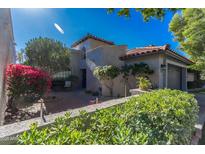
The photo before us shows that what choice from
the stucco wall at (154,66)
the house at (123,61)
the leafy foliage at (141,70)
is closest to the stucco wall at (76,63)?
the house at (123,61)

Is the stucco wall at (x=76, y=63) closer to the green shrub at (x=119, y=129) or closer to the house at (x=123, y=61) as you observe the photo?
the house at (x=123, y=61)

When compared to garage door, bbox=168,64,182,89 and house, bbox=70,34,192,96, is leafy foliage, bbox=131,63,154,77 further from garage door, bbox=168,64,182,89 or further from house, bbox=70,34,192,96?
garage door, bbox=168,64,182,89

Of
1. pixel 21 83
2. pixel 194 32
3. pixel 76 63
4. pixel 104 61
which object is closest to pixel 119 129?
pixel 21 83

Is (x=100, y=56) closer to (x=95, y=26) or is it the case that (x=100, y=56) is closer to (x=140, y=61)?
(x=140, y=61)

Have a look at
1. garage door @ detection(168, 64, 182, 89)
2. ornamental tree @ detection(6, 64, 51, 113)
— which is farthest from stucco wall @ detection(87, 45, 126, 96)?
ornamental tree @ detection(6, 64, 51, 113)

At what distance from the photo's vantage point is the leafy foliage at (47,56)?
14.2 m

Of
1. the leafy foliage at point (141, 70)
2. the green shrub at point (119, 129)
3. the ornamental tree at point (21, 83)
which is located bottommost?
the green shrub at point (119, 129)

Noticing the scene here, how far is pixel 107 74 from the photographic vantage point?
1497 centimetres

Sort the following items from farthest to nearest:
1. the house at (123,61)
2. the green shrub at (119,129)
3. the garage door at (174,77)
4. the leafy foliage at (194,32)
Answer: the garage door at (174,77), the house at (123,61), the leafy foliage at (194,32), the green shrub at (119,129)

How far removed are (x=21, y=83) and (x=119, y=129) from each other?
6633mm

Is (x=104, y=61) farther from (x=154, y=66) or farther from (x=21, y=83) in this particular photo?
(x=21, y=83)

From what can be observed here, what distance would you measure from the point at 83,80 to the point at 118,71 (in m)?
3.87

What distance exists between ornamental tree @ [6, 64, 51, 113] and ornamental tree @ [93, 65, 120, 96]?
6952 millimetres
